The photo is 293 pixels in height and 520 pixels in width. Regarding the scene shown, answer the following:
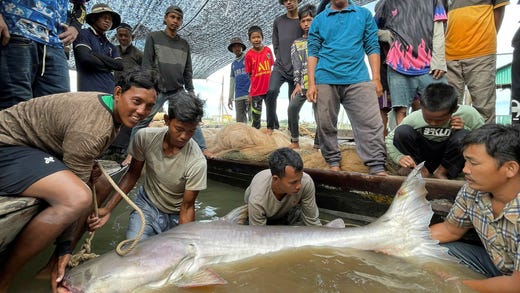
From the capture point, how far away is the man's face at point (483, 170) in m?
2.05

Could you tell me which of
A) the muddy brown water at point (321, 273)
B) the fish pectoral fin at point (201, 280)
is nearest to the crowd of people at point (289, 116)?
the muddy brown water at point (321, 273)

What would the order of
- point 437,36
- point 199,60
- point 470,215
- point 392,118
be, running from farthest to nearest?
point 199,60
point 392,118
point 437,36
point 470,215

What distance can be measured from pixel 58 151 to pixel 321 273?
1931 mm

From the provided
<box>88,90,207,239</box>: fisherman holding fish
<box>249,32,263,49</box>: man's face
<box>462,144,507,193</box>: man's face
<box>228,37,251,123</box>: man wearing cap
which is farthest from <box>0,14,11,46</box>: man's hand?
<box>228,37,251,123</box>: man wearing cap

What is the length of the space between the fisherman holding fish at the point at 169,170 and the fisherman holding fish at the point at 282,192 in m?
0.54

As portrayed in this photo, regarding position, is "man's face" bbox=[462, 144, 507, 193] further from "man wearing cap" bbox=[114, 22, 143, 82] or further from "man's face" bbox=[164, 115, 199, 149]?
"man wearing cap" bbox=[114, 22, 143, 82]

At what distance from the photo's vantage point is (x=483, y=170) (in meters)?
2.08

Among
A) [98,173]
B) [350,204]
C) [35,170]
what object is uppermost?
[35,170]

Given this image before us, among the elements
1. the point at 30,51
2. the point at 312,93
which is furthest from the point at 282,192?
the point at 30,51

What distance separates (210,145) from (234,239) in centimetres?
388

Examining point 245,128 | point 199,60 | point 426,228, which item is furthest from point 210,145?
point 199,60

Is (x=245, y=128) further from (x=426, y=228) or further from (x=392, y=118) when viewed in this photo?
(x=426, y=228)

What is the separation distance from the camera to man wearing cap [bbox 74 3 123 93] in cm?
443

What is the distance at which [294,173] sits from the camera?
289 centimetres
